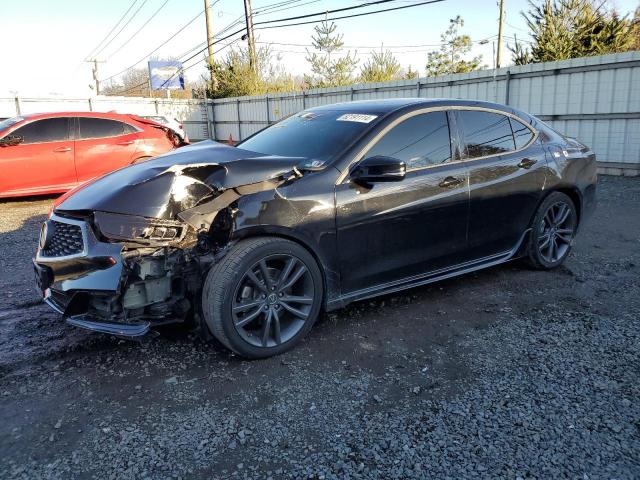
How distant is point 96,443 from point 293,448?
95 centimetres

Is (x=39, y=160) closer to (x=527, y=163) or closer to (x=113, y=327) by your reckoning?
(x=113, y=327)

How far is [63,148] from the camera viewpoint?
8.92 metres

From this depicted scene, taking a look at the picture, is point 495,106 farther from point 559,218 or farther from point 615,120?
point 615,120

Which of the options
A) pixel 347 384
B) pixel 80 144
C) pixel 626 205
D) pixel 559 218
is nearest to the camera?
pixel 347 384

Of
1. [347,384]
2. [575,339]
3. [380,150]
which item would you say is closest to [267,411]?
[347,384]

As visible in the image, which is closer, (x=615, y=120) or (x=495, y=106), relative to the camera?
(x=495, y=106)

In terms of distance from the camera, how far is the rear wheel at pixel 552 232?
458cm

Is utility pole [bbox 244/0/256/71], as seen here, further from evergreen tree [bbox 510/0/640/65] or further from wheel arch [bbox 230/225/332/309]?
wheel arch [bbox 230/225/332/309]

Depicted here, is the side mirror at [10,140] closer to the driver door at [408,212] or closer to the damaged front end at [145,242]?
the damaged front end at [145,242]

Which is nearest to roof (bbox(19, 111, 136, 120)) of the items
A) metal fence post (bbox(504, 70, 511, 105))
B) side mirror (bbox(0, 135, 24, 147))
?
side mirror (bbox(0, 135, 24, 147))

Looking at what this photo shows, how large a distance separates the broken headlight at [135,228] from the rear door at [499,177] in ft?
7.76

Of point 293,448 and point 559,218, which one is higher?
point 559,218

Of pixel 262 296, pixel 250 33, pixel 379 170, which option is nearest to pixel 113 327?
pixel 262 296

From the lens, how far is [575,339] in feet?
11.1
